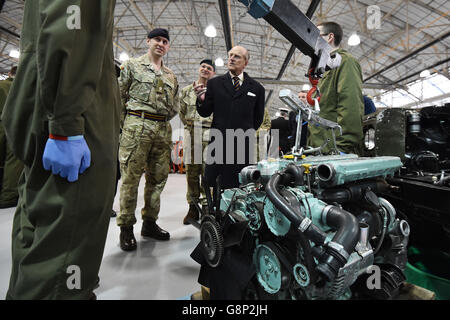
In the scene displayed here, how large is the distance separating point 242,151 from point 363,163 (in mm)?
1046

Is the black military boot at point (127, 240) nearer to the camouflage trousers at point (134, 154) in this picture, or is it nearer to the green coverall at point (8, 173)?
the camouflage trousers at point (134, 154)

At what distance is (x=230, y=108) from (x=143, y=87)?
33.3 inches

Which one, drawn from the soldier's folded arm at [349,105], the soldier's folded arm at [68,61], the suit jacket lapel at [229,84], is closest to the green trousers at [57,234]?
the soldier's folded arm at [68,61]

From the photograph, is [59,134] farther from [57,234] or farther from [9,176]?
[9,176]

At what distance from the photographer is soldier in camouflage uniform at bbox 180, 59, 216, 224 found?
9.58 feet

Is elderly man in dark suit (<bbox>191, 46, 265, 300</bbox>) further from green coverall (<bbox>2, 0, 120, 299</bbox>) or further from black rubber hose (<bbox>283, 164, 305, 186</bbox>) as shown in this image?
green coverall (<bbox>2, 0, 120, 299</bbox>)

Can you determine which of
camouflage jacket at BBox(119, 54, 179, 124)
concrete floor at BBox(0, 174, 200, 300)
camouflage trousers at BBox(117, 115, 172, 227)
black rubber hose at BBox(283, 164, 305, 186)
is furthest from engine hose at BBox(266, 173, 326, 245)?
camouflage jacket at BBox(119, 54, 179, 124)

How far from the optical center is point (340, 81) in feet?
5.99

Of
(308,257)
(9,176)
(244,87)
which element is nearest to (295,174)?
(308,257)

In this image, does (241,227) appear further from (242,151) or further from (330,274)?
(242,151)

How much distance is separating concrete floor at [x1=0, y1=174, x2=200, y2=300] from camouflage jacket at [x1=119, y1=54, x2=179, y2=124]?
127 cm

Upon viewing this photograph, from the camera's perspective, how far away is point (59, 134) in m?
0.80
